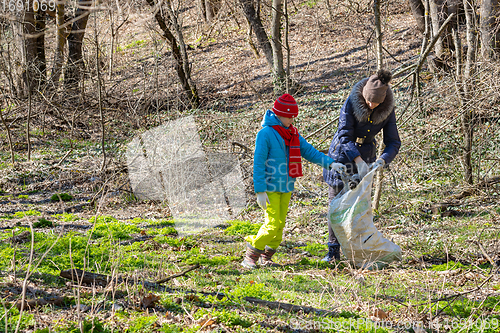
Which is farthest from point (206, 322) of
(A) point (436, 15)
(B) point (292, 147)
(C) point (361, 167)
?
(A) point (436, 15)

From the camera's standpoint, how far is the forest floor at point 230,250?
2.88m

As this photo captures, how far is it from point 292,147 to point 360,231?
3.71ft

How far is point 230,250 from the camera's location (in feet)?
16.9

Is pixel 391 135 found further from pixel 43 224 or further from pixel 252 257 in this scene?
pixel 43 224

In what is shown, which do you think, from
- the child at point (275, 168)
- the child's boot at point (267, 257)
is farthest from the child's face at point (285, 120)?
the child's boot at point (267, 257)

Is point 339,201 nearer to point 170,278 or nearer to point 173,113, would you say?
point 170,278

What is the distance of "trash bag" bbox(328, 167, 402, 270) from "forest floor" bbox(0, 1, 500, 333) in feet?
0.51

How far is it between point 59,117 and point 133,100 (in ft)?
10.4

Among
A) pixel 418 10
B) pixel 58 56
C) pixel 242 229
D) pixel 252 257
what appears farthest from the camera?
pixel 58 56

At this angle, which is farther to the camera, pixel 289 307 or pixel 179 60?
pixel 179 60

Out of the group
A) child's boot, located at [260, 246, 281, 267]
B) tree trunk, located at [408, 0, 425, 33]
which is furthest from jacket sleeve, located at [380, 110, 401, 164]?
tree trunk, located at [408, 0, 425, 33]

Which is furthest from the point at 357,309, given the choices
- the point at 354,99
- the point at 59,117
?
the point at 59,117

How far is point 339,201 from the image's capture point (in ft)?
14.0

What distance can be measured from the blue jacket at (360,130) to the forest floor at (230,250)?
110 centimetres
